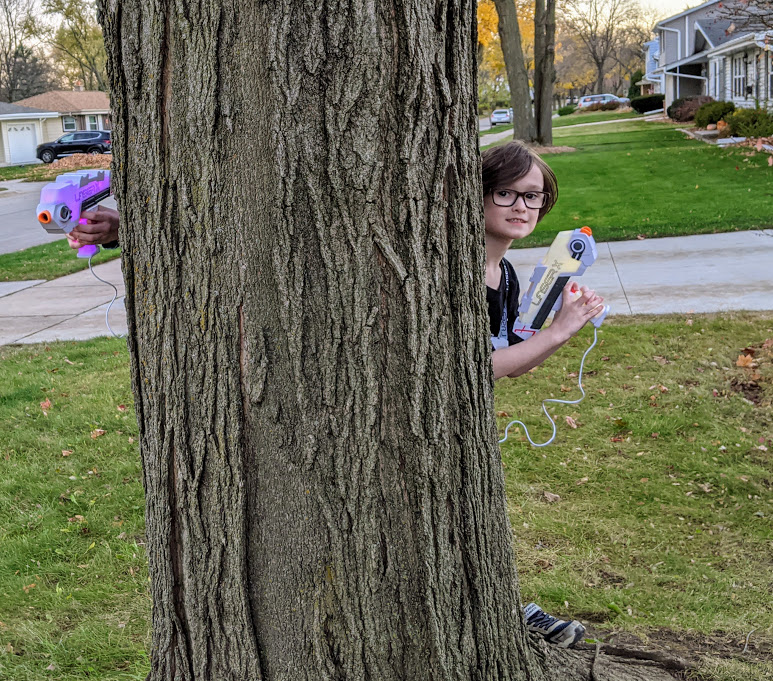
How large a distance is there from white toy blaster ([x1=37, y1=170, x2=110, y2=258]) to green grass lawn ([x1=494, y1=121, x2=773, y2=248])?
8046 mm

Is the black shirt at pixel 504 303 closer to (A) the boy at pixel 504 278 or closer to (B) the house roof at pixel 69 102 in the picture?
(A) the boy at pixel 504 278

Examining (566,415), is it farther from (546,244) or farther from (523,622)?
(546,244)

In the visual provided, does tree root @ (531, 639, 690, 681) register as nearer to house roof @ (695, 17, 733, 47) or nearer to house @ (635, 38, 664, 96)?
house roof @ (695, 17, 733, 47)

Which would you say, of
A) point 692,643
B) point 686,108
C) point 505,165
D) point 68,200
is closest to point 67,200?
point 68,200

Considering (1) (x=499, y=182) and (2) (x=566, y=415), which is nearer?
(1) (x=499, y=182)

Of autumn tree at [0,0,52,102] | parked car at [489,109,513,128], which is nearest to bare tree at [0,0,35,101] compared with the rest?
autumn tree at [0,0,52,102]

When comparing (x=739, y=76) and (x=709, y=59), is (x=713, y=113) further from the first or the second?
(x=709, y=59)

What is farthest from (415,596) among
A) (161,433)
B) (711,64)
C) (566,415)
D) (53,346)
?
(711,64)

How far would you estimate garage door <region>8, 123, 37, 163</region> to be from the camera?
48.5 metres

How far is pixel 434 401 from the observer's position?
1.81 m

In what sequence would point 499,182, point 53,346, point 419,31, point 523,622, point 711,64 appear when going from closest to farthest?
1. point 419,31
2. point 523,622
3. point 499,182
4. point 53,346
5. point 711,64

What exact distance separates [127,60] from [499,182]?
1.26 meters

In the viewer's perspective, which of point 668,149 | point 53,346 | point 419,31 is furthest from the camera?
point 668,149

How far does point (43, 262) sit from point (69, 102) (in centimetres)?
4991
